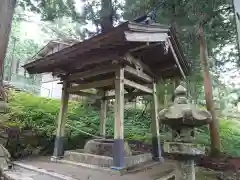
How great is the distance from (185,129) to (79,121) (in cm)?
675

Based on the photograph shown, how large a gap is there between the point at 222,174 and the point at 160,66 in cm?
357

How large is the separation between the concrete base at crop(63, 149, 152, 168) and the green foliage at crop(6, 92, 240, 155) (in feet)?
6.24

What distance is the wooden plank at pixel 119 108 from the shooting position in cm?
480

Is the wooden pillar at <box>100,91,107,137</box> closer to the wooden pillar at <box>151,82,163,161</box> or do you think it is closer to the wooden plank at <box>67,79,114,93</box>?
the wooden plank at <box>67,79,114,93</box>

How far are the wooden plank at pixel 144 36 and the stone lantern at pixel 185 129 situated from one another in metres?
1.51

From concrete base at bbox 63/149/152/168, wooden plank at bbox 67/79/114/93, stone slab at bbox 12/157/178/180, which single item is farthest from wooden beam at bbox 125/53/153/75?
stone slab at bbox 12/157/178/180

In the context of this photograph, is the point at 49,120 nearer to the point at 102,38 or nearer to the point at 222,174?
the point at 102,38

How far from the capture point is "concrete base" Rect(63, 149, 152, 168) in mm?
4969

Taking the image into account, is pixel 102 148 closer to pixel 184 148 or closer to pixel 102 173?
pixel 102 173

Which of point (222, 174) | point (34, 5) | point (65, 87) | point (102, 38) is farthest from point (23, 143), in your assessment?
point (222, 174)

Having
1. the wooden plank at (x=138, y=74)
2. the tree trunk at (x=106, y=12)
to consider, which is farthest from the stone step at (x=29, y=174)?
the tree trunk at (x=106, y=12)

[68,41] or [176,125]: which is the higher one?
[68,41]

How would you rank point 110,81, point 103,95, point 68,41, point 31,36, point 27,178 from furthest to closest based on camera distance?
point 31,36 < point 68,41 < point 103,95 < point 110,81 < point 27,178

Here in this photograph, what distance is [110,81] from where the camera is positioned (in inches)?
217
